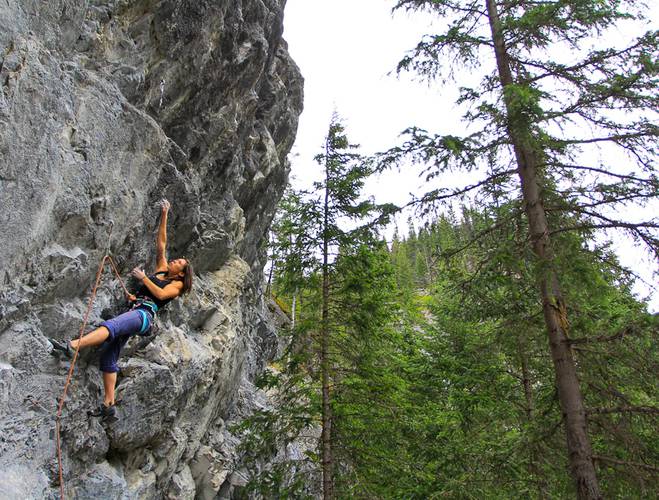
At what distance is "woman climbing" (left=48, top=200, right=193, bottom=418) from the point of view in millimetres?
6363

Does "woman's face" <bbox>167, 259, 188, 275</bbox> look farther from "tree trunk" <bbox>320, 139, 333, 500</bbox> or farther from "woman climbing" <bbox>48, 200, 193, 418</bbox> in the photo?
"tree trunk" <bbox>320, 139, 333, 500</bbox>

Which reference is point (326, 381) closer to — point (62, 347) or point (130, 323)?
point (130, 323)

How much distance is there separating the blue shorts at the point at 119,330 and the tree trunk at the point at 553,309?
5.88m

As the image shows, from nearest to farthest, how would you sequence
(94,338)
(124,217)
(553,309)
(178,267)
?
(94,338)
(553,309)
(178,267)
(124,217)

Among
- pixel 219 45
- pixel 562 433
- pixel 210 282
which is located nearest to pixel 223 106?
pixel 219 45

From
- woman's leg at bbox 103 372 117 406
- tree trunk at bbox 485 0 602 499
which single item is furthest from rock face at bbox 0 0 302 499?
tree trunk at bbox 485 0 602 499

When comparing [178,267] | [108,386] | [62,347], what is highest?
[178,267]

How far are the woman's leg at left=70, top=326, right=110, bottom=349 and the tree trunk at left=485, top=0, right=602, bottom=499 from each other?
20.6ft

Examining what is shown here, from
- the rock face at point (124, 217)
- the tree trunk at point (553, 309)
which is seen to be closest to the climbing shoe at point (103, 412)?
the rock face at point (124, 217)

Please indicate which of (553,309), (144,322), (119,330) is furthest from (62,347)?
(553,309)

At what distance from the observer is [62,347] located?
6.10 m

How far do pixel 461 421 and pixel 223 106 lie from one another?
1070 centimetres

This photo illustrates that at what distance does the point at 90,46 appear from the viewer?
Result: 24.5ft

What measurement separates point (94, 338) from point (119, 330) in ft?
1.18
